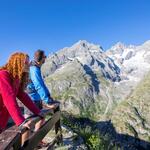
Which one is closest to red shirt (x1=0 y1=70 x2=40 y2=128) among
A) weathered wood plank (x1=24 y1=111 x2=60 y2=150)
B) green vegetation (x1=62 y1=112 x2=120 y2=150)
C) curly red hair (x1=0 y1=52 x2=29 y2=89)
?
curly red hair (x1=0 y1=52 x2=29 y2=89)

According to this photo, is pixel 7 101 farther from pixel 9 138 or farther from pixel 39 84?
pixel 39 84

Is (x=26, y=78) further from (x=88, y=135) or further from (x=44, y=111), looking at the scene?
(x=88, y=135)

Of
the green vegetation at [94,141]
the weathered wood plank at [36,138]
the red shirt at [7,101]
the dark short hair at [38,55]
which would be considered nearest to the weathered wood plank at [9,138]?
the red shirt at [7,101]

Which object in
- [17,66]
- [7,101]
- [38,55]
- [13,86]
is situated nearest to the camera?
[7,101]

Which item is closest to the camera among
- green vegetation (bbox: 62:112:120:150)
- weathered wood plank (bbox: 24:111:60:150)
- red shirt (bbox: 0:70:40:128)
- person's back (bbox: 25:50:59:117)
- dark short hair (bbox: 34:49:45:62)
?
red shirt (bbox: 0:70:40:128)

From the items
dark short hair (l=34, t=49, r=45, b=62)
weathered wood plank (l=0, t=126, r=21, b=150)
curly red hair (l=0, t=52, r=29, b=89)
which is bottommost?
weathered wood plank (l=0, t=126, r=21, b=150)

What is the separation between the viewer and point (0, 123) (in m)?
5.71

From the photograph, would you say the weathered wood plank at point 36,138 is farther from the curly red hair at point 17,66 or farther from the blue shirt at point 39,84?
the blue shirt at point 39,84

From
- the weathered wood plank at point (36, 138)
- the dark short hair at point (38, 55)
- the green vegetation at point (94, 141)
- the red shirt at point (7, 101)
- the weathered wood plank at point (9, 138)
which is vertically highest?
the dark short hair at point (38, 55)

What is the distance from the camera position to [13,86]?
19.1 ft

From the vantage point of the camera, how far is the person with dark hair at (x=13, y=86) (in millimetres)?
5465

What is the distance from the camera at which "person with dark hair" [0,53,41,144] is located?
546 cm

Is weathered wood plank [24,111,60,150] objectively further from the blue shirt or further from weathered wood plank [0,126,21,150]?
the blue shirt

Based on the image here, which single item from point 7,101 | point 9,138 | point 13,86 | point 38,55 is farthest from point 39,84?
point 9,138
